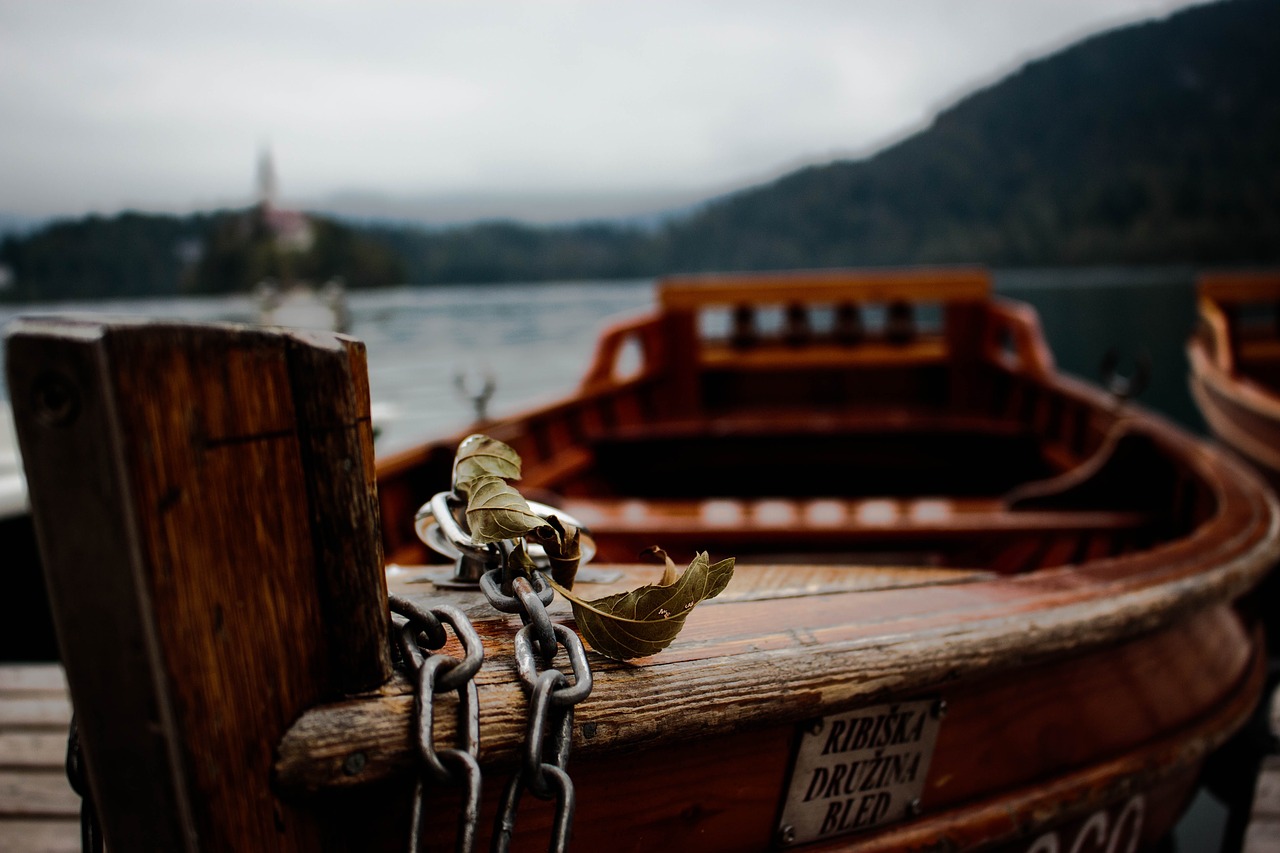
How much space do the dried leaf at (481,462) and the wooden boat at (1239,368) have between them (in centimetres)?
551

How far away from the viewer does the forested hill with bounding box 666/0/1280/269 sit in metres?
79.8

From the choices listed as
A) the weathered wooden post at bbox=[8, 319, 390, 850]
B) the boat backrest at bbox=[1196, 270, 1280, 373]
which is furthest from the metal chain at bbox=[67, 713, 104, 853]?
the boat backrest at bbox=[1196, 270, 1280, 373]

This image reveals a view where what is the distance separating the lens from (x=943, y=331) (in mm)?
6258

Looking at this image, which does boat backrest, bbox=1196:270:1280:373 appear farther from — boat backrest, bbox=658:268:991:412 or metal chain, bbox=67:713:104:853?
metal chain, bbox=67:713:104:853

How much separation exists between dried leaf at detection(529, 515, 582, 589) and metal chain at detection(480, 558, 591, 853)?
9 cm

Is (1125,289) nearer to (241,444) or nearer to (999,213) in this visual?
(999,213)

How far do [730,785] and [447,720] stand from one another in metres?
0.48

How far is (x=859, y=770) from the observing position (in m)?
1.28

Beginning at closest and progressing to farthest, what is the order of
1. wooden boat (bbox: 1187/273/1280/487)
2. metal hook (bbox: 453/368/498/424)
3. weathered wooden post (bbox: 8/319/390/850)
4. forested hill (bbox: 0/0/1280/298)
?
weathered wooden post (bbox: 8/319/390/850), metal hook (bbox: 453/368/498/424), wooden boat (bbox: 1187/273/1280/487), forested hill (bbox: 0/0/1280/298)

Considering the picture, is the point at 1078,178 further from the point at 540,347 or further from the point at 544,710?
the point at 544,710

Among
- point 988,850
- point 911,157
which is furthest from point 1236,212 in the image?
point 988,850

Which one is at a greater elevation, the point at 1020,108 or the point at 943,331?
the point at 1020,108

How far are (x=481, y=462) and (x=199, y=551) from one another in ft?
1.34

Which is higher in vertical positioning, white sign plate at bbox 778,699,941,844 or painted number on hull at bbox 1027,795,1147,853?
white sign plate at bbox 778,699,941,844
